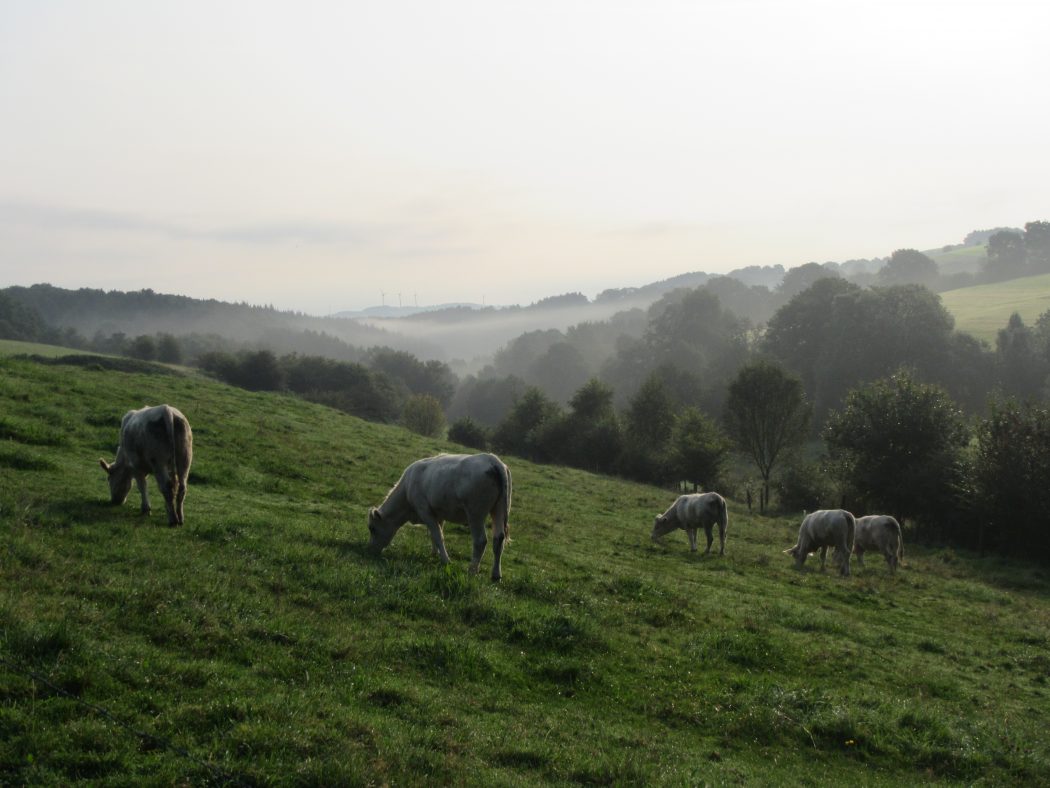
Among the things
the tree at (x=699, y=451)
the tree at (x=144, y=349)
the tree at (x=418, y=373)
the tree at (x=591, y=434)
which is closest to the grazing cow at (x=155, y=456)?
the tree at (x=699, y=451)

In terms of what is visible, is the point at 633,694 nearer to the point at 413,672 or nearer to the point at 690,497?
the point at 413,672

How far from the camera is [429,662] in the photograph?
10148 millimetres

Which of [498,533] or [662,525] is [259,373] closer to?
[662,525]

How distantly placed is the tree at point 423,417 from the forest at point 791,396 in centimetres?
27

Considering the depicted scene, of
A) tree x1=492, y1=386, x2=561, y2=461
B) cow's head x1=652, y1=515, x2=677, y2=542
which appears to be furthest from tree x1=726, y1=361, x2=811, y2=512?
cow's head x1=652, y1=515, x2=677, y2=542

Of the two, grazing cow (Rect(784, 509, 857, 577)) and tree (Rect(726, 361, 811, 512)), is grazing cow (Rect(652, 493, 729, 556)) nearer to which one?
grazing cow (Rect(784, 509, 857, 577))

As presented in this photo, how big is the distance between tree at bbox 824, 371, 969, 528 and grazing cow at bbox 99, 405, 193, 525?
41695 millimetres

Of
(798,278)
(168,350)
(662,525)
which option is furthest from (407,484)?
(798,278)

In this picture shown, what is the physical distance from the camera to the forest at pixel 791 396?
4303 centimetres

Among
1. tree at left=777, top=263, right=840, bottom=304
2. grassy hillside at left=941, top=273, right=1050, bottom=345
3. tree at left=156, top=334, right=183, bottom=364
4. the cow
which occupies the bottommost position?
the cow

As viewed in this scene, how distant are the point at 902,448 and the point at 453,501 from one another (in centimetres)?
3990

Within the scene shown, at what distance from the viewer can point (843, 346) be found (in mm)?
93188

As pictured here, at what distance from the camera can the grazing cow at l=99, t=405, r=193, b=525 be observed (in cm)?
1508

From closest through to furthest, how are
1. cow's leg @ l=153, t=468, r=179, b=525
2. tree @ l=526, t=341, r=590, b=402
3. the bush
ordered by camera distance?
1. cow's leg @ l=153, t=468, r=179, b=525
2. the bush
3. tree @ l=526, t=341, r=590, b=402
